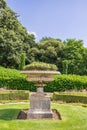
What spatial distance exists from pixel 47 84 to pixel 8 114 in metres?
15.1

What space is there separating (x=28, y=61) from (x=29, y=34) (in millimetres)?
4794

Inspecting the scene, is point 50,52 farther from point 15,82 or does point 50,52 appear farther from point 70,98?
point 70,98

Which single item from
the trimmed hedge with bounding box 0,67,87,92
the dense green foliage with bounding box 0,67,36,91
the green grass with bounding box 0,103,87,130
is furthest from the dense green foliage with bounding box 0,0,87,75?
the green grass with bounding box 0,103,87,130

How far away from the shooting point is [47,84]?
87.0 feet

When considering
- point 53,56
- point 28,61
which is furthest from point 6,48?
point 53,56

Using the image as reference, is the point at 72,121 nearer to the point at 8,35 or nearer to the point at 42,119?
the point at 42,119

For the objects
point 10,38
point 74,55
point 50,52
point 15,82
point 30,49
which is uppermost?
point 10,38

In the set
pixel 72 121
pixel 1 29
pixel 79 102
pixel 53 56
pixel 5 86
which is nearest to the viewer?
pixel 72 121

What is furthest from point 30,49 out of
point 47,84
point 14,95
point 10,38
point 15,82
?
point 14,95

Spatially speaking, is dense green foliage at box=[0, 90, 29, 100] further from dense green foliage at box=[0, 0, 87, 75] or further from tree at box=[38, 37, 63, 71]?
tree at box=[38, 37, 63, 71]

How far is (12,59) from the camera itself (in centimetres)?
3691

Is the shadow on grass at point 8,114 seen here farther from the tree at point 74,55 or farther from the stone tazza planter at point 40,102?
the tree at point 74,55

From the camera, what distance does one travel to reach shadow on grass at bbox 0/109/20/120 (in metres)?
11.0

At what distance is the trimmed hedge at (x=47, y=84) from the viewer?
26078 millimetres
